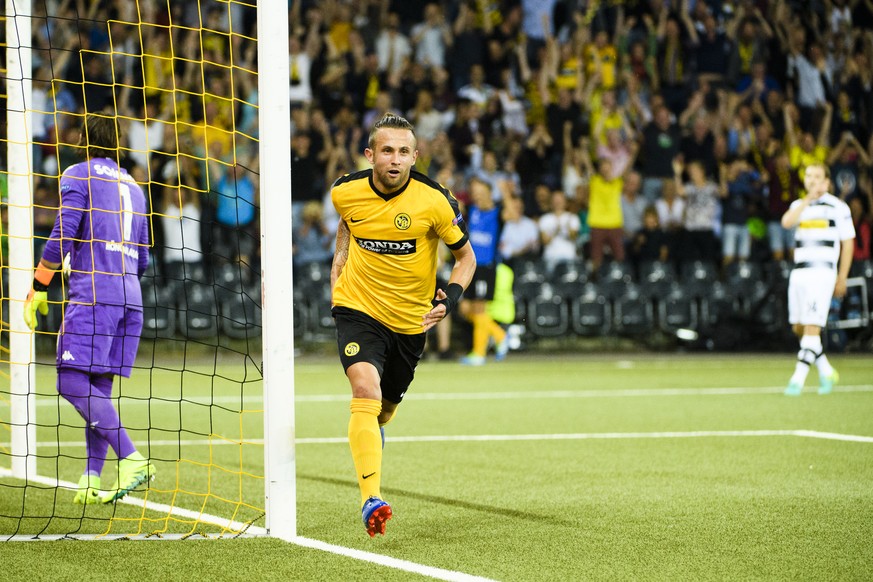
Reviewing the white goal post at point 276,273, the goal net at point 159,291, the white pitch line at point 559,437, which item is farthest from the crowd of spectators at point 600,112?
the white goal post at point 276,273

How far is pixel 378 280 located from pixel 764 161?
15.6 m

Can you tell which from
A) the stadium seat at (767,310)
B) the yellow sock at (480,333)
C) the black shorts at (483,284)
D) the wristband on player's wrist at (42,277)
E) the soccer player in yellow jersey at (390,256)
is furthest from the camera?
the stadium seat at (767,310)

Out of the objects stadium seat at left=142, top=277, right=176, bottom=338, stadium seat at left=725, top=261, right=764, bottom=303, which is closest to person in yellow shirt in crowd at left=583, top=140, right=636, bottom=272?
stadium seat at left=725, top=261, right=764, bottom=303

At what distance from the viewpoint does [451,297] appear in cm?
575

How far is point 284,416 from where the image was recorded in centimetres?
556

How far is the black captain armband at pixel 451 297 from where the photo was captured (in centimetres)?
565

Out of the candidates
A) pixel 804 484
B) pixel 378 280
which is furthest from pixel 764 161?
pixel 378 280

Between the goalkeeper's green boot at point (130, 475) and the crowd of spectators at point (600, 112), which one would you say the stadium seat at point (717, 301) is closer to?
the crowd of spectators at point (600, 112)

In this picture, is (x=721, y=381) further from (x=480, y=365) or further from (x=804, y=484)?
(x=804, y=484)

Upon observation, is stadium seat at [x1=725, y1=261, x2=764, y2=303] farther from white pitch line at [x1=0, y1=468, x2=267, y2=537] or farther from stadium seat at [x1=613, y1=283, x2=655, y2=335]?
white pitch line at [x1=0, y1=468, x2=267, y2=537]

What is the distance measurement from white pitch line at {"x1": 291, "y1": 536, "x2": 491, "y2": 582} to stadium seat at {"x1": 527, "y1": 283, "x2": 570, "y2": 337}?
13.7 m

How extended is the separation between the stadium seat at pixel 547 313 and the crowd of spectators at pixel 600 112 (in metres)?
0.71

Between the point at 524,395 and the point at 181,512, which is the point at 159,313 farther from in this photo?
the point at 181,512

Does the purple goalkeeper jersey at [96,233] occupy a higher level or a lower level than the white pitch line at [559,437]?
higher
